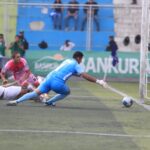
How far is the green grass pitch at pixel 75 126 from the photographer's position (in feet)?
35.3

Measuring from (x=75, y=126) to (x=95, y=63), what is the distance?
17.5 m

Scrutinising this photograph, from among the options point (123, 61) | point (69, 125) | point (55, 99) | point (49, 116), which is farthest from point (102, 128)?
point (123, 61)

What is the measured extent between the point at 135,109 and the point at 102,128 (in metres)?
4.10

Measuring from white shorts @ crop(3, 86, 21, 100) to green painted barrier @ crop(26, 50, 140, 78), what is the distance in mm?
12366

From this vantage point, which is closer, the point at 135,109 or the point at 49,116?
the point at 49,116

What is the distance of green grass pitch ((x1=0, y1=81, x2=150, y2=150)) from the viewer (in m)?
10.8

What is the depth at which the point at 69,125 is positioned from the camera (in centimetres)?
1306

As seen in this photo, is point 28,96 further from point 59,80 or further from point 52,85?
point 59,80

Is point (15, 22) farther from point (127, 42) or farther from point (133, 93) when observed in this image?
point (133, 93)

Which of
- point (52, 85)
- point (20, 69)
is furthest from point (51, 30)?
point (52, 85)

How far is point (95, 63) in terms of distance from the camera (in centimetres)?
3039

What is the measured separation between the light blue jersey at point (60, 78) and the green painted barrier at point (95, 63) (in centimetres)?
1370

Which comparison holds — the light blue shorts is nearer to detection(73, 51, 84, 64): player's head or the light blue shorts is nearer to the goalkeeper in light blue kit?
the goalkeeper in light blue kit

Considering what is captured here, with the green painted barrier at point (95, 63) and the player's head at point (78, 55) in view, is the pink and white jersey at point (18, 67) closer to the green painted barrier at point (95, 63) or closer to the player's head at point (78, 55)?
the player's head at point (78, 55)
